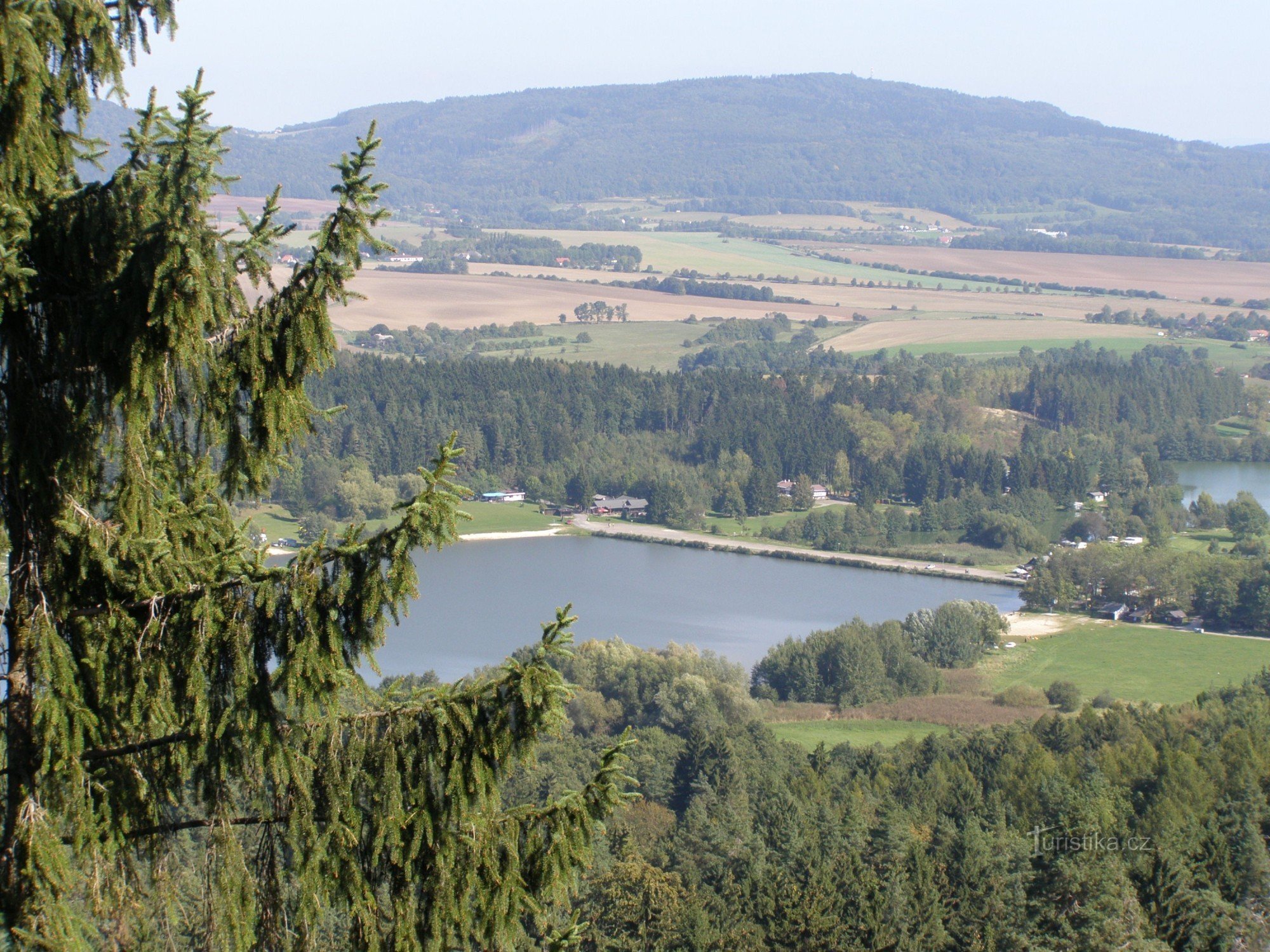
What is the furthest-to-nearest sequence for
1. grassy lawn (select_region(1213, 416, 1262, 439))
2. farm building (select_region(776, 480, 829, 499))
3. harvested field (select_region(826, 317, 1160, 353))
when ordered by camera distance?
harvested field (select_region(826, 317, 1160, 353)) < grassy lawn (select_region(1213, 416, 1262, 439)) < farm building (select_region(776, 480, 829, 499))

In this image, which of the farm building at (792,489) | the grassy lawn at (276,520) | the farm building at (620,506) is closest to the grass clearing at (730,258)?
the farm building at (792,489)

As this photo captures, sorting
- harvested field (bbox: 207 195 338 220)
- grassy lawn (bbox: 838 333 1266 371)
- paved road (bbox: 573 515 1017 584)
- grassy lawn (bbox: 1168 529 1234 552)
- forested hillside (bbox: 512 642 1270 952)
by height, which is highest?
harvested field (bbox: 207 195 338 220)

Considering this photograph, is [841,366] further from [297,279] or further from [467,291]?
[297,279]

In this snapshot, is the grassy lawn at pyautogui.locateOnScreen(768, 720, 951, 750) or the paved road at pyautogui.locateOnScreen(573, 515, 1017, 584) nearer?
the grassy lawn at pyautogui.locateOnScreen(768, 720, 951, 750)

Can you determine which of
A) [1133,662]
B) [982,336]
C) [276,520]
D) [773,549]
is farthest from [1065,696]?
[982,336]

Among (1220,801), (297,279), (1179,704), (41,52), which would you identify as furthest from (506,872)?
(1179,704)

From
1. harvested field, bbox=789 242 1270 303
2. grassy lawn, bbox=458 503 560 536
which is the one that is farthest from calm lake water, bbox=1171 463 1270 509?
harvested field, bbox=789 242 1270 303

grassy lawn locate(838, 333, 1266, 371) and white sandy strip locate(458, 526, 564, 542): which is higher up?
grassy lawn locate(838, 333, 1266, 371)

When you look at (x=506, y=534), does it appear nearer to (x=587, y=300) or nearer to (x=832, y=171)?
(x=587, y=300)

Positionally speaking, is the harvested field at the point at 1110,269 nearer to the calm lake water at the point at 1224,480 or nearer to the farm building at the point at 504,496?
the calm lake water at the point at 1224,480

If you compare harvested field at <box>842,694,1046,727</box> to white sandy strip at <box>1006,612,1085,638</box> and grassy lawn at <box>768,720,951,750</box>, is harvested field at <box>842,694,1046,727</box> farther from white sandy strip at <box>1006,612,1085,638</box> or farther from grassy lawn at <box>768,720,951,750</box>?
white sandy strip at <box>1006,612,1085,638</box>
